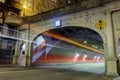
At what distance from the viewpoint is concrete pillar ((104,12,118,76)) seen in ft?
46.2

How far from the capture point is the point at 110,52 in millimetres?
14656

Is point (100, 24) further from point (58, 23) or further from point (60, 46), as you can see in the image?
point (60, 46)

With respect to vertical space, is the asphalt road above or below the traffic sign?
below

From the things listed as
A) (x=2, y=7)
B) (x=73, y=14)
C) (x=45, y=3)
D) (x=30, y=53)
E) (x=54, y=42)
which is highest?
(x=45, y=3)

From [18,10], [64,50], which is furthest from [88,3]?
[18,10]

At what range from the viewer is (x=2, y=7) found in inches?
1039

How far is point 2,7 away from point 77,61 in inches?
901

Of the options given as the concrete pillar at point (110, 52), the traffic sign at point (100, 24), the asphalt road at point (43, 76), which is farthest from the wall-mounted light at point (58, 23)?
the asphalt road at point (43, 76)

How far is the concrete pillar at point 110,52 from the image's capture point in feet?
46.2

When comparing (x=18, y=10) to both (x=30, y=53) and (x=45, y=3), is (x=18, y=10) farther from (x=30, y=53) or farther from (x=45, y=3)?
(x=30, y=53)

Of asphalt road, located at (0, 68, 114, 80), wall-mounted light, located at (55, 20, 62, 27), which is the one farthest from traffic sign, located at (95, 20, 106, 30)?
wall-mounted light, located at (55, 20, 62, 27)

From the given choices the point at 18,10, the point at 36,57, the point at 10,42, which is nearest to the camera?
the point at 36,57

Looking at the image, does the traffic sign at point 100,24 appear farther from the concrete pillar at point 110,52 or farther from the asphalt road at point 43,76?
the asphalt road at point 43,76

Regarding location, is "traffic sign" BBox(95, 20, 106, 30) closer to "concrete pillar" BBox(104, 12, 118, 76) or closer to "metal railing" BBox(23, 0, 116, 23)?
"concrete pillar" BBox(104, 12, 118, 76)
